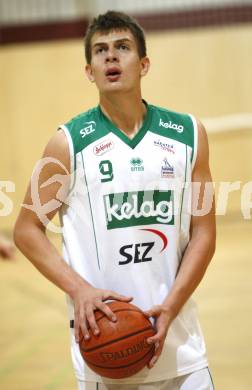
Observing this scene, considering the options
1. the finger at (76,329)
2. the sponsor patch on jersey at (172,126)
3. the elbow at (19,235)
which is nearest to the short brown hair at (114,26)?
the sponsor patch on jersey at (172,126)

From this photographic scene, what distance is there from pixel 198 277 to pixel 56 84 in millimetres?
9305

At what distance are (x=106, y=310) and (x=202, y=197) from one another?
69 centimetres

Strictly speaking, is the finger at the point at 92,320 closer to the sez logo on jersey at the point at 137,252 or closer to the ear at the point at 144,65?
the sez logo on jersey at the point at 137,252

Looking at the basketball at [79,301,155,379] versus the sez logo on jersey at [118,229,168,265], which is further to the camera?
the sez logo on jersey at [118,229,168,265]

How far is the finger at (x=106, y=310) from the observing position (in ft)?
8.93

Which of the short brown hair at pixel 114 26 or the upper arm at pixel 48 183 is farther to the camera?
the short brown hair at pixel 114 26

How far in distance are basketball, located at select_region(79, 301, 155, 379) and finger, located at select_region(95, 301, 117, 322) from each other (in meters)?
0.02

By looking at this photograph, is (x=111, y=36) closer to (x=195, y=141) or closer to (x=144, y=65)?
(x=144, y=65)

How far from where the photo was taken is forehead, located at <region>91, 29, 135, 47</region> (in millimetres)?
3074

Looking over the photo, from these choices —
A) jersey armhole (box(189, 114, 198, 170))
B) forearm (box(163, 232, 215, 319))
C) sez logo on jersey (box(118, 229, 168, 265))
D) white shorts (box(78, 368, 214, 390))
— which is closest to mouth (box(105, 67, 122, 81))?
jersey armhole (box(189, 114, 198, 170))

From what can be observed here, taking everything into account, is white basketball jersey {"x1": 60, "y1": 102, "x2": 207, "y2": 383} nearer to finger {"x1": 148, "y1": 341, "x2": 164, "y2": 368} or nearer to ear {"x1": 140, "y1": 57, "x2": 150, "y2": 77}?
finger {"x1": 148, "y1": 341, "x2": 164, "y2": 368}

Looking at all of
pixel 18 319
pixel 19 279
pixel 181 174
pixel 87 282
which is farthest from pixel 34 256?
pixel 19 279

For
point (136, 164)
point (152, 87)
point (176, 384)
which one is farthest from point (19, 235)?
point (152, 87)

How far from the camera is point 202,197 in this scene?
305 cm
